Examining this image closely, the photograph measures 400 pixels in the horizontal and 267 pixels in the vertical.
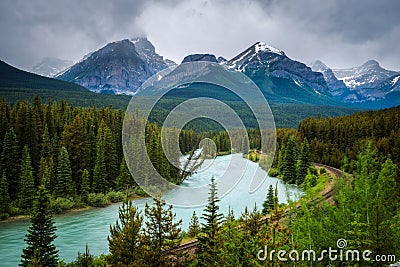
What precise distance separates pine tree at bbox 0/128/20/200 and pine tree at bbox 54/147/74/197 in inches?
155

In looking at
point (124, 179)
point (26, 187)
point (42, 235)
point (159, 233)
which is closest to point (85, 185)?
point (124, 179)

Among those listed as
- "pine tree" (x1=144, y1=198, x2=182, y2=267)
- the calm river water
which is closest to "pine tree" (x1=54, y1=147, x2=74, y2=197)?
the calm river water

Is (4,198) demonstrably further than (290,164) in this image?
No

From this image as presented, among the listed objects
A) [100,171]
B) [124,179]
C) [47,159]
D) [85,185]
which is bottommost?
[85,185]

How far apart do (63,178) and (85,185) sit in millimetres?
2322

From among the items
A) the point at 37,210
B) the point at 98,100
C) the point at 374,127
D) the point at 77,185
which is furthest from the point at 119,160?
the point at 98,100

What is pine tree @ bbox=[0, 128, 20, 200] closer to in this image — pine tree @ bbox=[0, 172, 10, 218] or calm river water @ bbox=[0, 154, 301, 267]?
pine tree @ bbox=[0, 172, 10, 218]

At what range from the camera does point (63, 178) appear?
34781 millimetres

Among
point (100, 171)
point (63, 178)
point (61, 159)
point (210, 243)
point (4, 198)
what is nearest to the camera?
point (210, 243)

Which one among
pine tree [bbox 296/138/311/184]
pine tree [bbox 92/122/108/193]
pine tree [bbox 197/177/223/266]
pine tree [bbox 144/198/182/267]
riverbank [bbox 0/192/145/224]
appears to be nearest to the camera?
pine tree [bbox 197/177/223/266]

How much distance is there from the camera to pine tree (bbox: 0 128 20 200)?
110 feet

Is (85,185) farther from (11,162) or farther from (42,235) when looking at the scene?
(42,235)

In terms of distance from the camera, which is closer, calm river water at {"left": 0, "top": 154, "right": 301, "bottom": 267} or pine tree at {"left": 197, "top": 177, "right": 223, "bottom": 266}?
pine tree at {"left": 197, "top": 177, "right": 223, "bottom": 266}

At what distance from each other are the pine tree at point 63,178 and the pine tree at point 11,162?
13.0ft
